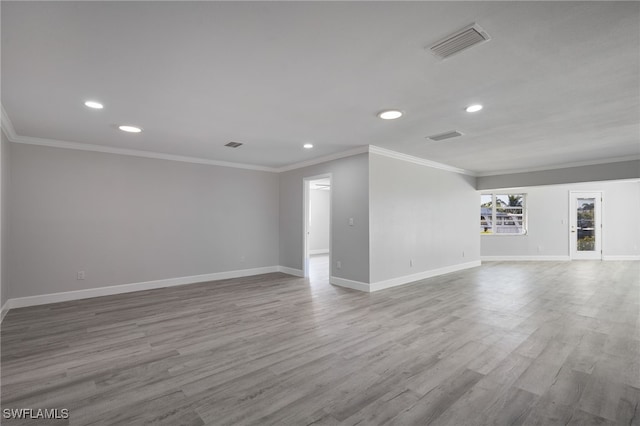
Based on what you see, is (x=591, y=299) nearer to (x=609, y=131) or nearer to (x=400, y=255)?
(x=609, y=131)

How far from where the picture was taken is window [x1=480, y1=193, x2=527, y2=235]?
9.30 meters

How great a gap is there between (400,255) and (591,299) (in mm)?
3001

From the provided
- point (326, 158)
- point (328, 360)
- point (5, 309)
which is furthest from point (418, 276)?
point (5, 309)

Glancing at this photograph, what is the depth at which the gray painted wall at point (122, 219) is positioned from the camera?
4.32m

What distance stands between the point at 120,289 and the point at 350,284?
156 inches

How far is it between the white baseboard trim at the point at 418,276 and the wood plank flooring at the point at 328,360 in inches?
16.8

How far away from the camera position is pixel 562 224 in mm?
8945

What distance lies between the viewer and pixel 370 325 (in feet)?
11.3

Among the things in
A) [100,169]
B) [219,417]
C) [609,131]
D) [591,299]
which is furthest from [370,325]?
[100,169]

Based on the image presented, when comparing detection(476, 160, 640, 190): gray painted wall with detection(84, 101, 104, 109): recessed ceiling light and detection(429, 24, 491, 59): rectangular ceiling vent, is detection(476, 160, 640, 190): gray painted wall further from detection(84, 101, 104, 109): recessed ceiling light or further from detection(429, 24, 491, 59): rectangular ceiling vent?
detection(84, 101, 104, 109): recessed ceiling light

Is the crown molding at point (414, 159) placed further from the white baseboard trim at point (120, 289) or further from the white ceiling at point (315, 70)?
the white baseboard trim at point (120, 289)

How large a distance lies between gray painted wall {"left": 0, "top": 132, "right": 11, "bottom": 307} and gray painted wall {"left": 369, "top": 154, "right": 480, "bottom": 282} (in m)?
5.06

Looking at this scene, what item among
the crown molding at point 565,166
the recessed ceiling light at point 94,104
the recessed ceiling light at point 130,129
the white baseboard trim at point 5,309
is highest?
the recessed ceiling light at point 94,104

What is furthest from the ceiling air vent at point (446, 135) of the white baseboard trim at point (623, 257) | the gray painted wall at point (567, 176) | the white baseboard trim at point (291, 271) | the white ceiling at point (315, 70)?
the white baseboard trim at point (623, 257)
